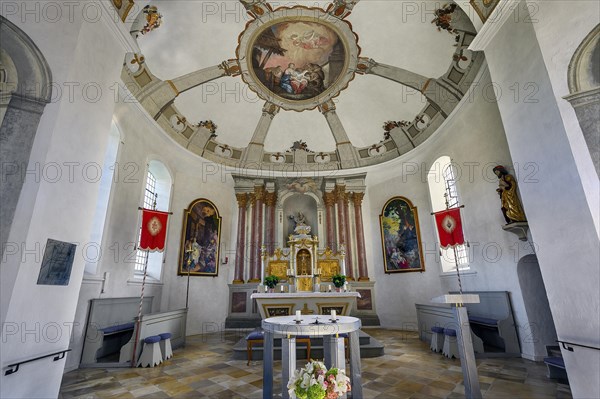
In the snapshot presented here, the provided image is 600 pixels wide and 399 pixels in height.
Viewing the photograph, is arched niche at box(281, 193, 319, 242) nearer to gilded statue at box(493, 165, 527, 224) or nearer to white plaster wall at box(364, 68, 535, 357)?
white plaster wall at box(364, 68, 535, 357)

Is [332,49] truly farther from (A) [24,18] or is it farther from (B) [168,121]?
(A) [24,18]

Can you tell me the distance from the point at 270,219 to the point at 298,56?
6.70 m

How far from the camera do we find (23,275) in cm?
341

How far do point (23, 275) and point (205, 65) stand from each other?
28.1ft

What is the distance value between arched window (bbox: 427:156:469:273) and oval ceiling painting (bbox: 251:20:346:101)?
17.1 ft

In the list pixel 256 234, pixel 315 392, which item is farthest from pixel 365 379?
pixel 256 234

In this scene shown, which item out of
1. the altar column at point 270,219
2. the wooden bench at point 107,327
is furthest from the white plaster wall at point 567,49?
the altar column at point 270,219

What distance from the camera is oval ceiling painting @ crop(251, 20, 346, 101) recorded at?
9531 mm

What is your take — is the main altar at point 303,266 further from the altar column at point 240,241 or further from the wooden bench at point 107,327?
the wooden bench at point 107,327

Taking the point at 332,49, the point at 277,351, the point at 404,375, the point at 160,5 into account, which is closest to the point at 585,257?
the point at 404,375

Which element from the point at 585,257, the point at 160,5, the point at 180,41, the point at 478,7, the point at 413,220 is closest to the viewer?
the point at 585,257

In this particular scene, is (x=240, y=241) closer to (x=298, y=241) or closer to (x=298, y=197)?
(x=298, y=241)

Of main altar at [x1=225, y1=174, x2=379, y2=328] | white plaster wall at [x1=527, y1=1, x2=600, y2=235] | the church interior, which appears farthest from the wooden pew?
white plaster wall at [x1=527, y1=1, x2=600, y2=235]

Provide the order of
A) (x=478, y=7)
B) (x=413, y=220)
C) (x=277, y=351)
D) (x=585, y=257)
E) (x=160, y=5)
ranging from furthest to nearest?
(x=413, y=220) → (x=160, y=5) → (x=277, y=351) → (x=478, y=7) → (x=585, y=257)
